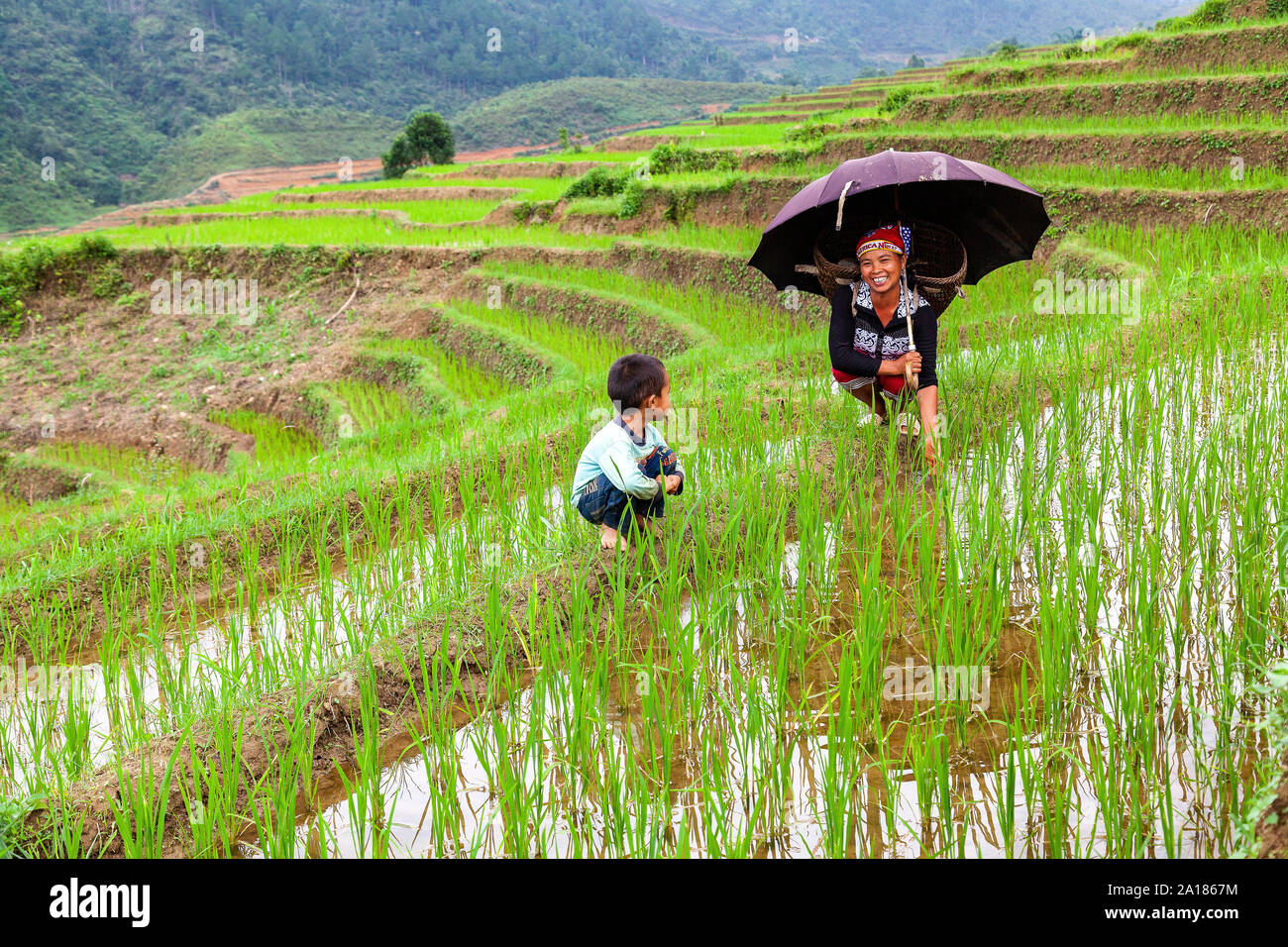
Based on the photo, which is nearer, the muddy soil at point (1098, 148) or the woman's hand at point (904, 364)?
the woman's hand at point (904, 364)

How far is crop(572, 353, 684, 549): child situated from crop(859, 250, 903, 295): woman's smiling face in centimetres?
130

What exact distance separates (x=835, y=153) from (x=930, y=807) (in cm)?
1160

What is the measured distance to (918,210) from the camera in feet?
15.1

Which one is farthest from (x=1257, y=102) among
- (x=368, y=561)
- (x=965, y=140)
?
(x=368, y=561)

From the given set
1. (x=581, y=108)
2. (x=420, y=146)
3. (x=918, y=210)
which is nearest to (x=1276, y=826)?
(x=918, y=210)

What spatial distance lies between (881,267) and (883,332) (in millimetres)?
329

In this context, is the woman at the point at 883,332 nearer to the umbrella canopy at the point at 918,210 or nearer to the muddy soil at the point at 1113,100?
the umbrella canopy at the point at 918,210

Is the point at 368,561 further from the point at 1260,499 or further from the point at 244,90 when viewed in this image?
the point at 244,90

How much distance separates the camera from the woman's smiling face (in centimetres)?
410

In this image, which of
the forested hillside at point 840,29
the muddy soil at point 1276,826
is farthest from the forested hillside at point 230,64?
the muddy soil at point 1276,826

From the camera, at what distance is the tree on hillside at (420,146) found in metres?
38.7

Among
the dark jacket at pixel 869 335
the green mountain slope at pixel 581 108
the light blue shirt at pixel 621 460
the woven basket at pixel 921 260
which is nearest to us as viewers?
the light blue shirt at pixel 621 460

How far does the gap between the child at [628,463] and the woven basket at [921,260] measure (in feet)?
4.91

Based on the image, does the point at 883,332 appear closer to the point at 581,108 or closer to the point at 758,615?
the point at 758,615
